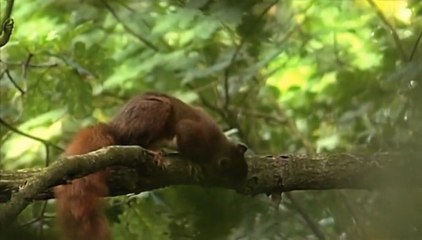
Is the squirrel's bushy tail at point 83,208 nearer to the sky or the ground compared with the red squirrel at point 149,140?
nearer to the sky

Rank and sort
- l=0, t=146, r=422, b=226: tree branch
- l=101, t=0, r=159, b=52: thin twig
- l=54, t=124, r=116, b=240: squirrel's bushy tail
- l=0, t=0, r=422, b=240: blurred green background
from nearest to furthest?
l=0, t=146, r=422, b=226: tree branch, l=54, t=124, r=116, b=240: squirrel's bushy tail, l=0, t=0, r=422, b=240: blurred green background, l=101, t=0, r=159, b=52: thin twig

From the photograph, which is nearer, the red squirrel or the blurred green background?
the red squirrel

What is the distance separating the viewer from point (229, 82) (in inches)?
138

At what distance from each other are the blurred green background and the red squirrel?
0.12 meters

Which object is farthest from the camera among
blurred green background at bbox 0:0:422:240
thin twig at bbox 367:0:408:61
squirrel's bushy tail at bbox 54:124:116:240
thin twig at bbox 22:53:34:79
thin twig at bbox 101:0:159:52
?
thin twig at bbox 101:0:159:52

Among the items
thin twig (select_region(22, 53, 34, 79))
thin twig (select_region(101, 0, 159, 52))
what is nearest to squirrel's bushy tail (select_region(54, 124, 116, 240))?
thin twig (select_region(22, 53, 34, 79))

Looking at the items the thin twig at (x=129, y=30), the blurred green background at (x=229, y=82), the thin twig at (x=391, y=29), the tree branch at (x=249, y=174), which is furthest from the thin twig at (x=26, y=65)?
the thin twig at (x=391, y=29)

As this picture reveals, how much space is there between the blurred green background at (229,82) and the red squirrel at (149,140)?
0.39ft

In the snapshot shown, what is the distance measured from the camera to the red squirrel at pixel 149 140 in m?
2.03

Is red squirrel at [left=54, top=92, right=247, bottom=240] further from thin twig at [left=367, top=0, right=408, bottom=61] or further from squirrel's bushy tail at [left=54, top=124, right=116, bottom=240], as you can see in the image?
thin twig at [left=367, top=0, right=408, bottom=61]

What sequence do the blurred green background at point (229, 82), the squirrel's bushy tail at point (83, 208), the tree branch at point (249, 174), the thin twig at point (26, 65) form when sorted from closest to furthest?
the tree branch at point (249, 174) < the squirrel's bushy tail at point (83, 208) < the blurred green background at point (229, 82) < the thin twig at point (26, 65)

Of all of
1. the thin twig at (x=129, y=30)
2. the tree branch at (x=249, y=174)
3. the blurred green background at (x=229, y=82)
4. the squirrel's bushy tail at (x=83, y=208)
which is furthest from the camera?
the thin twig at (x=129, y=30)

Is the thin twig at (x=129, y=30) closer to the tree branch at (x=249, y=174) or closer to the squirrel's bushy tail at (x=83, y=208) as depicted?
the tree branch at (x=249, y=174)

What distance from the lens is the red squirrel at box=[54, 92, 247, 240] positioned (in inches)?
79.7
